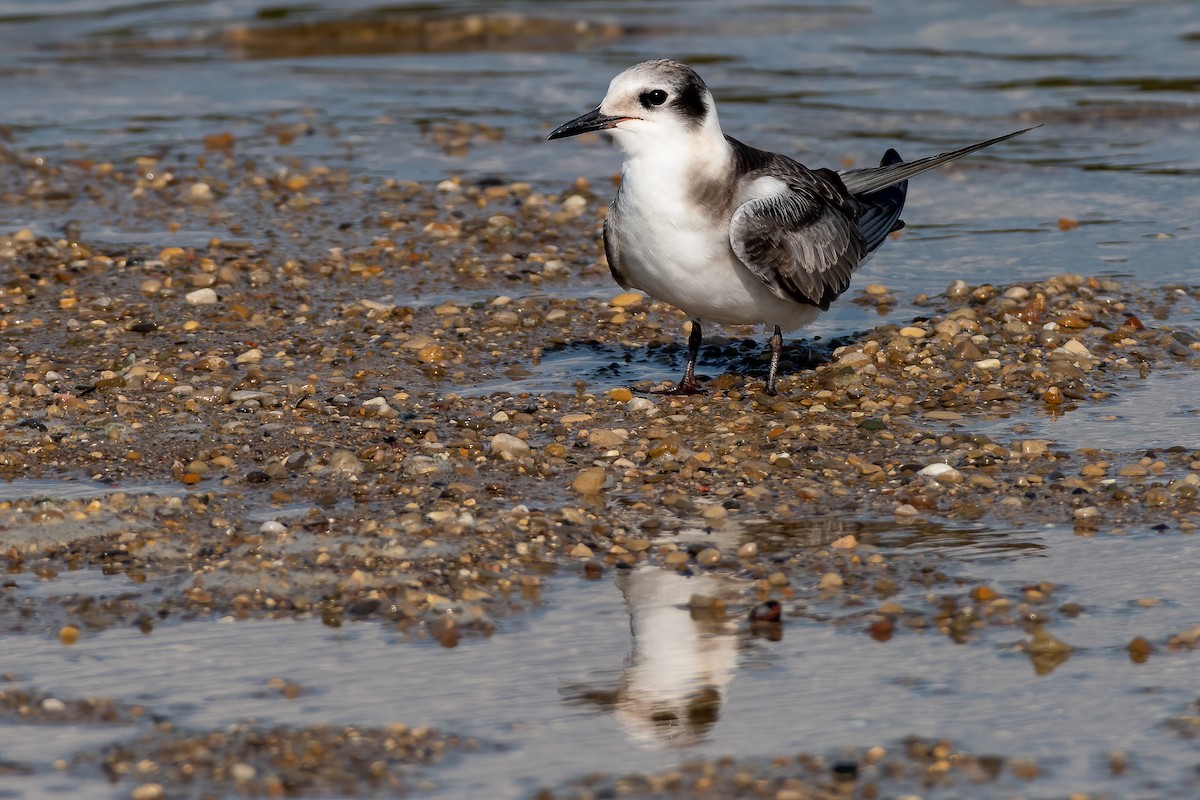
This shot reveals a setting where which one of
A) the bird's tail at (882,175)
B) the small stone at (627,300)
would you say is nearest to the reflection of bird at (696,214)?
the bird's tail at (882,175)

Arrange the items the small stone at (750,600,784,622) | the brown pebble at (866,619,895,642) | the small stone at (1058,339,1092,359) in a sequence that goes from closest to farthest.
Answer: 1. the brown pebble at (866,619,895,642)
2. the small stone at (750,600,784,622)
3. the small stone at (1058,339,1092,359)

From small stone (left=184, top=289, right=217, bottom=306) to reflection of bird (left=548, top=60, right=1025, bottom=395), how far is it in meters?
2.50

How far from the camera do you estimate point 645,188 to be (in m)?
6.53

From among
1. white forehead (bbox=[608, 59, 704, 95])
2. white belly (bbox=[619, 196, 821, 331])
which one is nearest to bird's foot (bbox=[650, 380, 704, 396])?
white belly (bbox=[619, 196, 821, 331])

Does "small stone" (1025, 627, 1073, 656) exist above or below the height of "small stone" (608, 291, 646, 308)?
below

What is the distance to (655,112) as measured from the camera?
260 inches

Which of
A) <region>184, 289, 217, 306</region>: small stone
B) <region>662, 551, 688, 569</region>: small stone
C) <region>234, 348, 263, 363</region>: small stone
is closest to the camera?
<region>662, 551, 688, 569</region>: small stone

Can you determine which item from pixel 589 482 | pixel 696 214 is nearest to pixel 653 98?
pixel 696 214

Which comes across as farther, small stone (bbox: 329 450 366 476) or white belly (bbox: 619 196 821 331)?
white belly (bbox: 619 196 821 331)

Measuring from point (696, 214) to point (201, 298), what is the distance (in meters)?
3.04

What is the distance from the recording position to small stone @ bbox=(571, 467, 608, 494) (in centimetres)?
586

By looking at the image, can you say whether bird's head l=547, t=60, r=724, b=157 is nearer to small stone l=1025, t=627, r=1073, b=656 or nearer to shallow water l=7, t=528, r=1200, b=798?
shallow water l=7, t=528, r=1200, b=798

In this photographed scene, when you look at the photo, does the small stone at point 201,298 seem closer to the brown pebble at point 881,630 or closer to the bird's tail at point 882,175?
the bird's tail at point 882,175

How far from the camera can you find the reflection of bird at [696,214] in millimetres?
6547
